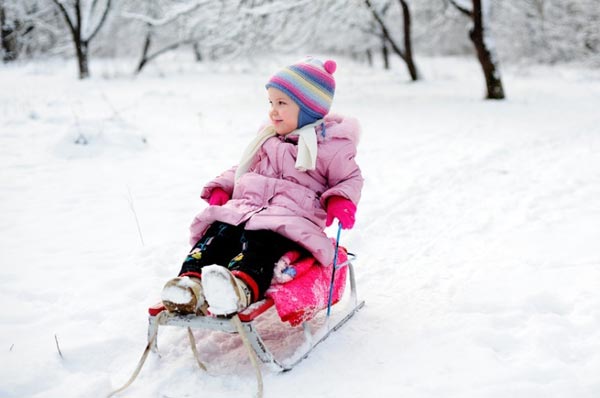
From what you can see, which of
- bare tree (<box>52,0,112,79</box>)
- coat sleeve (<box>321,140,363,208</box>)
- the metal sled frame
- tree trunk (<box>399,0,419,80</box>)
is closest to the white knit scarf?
coat sleeve (<box>321,140,363,208</box>)

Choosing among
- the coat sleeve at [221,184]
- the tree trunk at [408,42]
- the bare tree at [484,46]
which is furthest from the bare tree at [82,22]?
the coat sleeve at [221,184]

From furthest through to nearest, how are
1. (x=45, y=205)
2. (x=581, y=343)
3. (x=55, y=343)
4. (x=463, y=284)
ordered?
(x=45, y=205) → (x=463, y=284) → (x=55, y=343) → (x=581, y=343)

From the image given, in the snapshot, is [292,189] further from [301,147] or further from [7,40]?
[7,40]

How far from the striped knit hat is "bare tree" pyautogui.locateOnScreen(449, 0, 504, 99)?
904 cm

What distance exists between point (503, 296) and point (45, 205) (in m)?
3.68

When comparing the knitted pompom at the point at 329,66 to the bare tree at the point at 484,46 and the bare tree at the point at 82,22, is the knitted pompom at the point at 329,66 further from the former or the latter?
the bare tree at the point at 82,22

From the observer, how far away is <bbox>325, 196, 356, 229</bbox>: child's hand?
249 centimetres

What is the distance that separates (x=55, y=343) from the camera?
8.53ft

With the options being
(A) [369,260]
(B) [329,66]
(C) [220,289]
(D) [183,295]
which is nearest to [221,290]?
(C) [220,289]

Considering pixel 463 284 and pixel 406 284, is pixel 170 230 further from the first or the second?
pixel 463 284

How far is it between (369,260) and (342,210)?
114cm

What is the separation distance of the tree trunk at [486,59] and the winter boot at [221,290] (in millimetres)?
10147

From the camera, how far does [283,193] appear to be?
2.68 m

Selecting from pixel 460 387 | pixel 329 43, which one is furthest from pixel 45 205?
pixel 329 43
